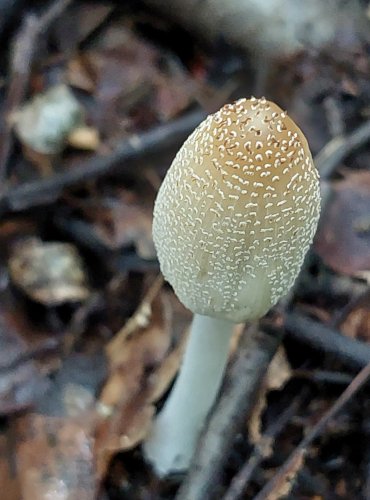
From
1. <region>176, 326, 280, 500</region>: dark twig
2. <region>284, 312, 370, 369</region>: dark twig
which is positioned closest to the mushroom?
<region>176, 326, 280, 500</region>: dark twig

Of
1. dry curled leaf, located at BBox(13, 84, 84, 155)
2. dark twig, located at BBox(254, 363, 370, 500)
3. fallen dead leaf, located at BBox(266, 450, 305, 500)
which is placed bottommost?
fallen dead leaf, located at BBox(266, 450, 305, 500)

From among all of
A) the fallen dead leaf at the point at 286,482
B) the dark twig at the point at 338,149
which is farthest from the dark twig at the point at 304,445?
the dark twig at the point at 338,149

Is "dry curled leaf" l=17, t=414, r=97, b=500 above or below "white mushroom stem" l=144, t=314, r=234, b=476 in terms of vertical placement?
below

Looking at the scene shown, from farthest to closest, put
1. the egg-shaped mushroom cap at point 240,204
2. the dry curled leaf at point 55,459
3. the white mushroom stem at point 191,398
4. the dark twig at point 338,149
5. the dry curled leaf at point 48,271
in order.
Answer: the dark twig at point 338,149 → the dry curled leaf at point 48,271 → the dry curled leaf at point 55,459 → the white mushroom stem at point 191,398 → the egg-shaped mushroom cap at point 240,204

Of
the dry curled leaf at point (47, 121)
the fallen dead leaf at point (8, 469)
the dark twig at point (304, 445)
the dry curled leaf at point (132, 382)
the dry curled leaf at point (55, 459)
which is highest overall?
the dry curled leaf at point (47, 121)

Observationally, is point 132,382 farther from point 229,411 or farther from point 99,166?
point 99,166

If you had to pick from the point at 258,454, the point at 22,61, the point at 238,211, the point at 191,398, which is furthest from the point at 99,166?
the point at 238,211

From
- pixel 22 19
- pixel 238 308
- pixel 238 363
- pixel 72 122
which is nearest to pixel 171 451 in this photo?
pixel 238 363

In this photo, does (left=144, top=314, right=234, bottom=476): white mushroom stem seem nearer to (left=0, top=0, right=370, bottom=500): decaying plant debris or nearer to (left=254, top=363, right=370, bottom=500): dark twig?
(left=0, top=0, right=370, bottom=500): decaying plant debris

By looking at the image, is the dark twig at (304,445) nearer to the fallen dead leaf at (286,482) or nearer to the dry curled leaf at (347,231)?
the fallen dead leaf at (286,482)
